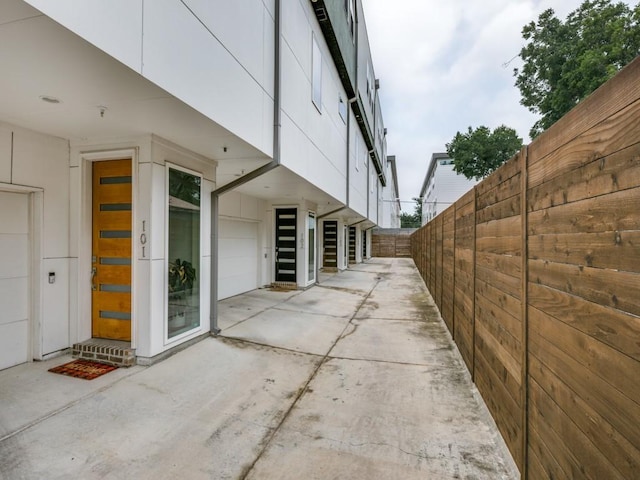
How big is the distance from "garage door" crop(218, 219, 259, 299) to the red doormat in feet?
11.9

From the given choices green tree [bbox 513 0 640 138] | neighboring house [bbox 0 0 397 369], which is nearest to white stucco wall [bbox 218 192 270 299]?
neighboring house [bbox 0 0 397 369]

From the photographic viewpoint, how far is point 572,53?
54.2 ft

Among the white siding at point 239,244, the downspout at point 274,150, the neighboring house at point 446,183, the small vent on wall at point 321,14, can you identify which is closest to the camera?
the downspout at point 274,150

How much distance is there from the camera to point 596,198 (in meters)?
1.22

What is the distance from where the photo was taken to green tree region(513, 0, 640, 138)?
14.2 meters

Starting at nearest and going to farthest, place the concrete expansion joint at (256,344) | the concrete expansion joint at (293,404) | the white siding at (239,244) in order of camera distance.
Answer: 1. the concrete expansion joint at (293,404)
2. the concrete expansion joint at (256,344)
3. the white siding at (239,244)

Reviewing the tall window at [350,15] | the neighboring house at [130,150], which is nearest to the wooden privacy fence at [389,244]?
the tall window at [350,15]

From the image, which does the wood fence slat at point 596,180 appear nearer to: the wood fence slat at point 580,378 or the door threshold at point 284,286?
the wood fence slat at point 580,378

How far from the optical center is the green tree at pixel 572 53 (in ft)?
46.6

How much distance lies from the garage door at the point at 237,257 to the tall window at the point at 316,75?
333 centimetres

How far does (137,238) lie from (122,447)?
218 cm

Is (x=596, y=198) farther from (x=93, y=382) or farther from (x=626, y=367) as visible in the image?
(x=93, y=382)

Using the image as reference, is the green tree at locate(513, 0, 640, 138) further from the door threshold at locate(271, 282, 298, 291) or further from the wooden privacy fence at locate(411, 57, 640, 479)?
the wooden privacy fence at locate(411, 57, 640, 479)

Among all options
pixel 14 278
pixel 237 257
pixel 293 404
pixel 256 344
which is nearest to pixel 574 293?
pixel 293 404
